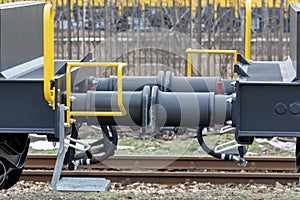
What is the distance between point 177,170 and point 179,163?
0.31 feet

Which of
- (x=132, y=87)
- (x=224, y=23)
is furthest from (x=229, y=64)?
(x=132, y=87)

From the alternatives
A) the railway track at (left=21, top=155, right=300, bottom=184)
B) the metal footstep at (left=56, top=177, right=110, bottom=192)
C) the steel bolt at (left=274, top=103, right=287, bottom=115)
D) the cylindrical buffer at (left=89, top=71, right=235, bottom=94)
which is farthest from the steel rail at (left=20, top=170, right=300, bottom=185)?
the steel bolt at (left=274, top=103, right=287, bottom=115)

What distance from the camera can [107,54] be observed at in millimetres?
13820

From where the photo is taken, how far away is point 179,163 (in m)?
8.79

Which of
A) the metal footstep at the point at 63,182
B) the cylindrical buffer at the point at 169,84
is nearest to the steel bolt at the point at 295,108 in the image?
the cylindrical buffer at the point at 169,84

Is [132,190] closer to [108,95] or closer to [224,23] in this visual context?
[108,95]

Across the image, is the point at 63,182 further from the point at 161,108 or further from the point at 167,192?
the point at 167,192

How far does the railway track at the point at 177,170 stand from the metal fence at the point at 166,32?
479cm

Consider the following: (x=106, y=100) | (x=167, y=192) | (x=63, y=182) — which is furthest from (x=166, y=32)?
(x=63, y=182)

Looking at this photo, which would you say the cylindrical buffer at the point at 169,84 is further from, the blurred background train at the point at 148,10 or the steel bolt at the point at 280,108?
the blurred background train at the point at 148,10

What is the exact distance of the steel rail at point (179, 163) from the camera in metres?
8.74

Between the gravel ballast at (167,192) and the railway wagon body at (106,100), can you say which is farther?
the gravel ballast at (167,192)

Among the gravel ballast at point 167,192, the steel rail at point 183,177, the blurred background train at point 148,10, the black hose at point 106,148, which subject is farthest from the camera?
the blurred background train at point 148,10

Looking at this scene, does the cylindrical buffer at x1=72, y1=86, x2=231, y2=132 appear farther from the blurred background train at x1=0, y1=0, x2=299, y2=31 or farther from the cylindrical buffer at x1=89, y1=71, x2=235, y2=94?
the blurred background train at x1=0, y1=0, x2=299, y2=31
